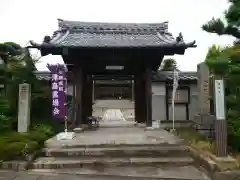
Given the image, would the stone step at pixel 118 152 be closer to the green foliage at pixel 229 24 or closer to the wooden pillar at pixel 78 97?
the green foliage at pixel 229 24

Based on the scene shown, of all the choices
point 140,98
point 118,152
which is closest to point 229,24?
point 118,152

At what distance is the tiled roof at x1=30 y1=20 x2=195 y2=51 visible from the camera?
13.7 m

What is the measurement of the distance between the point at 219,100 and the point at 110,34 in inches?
388

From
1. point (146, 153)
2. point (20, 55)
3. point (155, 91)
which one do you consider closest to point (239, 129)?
point (146, 153)

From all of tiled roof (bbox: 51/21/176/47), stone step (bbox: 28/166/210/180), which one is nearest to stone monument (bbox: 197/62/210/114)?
tiled roof (bbox: 51/21/176/47)

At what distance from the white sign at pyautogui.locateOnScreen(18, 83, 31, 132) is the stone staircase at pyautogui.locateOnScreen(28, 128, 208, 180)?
3.76ft

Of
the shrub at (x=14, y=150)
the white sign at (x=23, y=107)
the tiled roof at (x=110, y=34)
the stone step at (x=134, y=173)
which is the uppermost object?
the tiled roof at (x=110, y=34)

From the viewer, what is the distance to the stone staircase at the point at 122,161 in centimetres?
698

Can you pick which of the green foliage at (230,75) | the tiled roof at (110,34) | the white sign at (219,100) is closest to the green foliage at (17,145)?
the white sign at (219,100)

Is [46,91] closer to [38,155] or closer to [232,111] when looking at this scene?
[38,155]

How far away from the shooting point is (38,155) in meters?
8.20

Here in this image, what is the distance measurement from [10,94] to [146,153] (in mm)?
4778

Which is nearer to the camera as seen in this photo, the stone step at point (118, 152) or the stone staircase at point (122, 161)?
the stone staircase at point (122, 161)

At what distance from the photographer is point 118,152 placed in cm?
826
